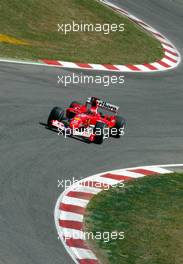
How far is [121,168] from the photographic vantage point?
79.2ft

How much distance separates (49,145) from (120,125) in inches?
111

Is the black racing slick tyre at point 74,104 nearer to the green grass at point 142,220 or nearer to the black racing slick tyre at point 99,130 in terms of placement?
the black racing slick tyre at point 99,130

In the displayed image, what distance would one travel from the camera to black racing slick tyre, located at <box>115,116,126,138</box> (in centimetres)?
2589

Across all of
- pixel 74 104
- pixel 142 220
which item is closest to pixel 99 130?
pixel 74 104

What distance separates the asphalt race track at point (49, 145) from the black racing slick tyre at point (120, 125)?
257 millimetres

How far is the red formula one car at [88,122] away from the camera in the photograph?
989 inches

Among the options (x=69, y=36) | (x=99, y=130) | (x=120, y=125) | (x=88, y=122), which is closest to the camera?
(x=99, y=130)

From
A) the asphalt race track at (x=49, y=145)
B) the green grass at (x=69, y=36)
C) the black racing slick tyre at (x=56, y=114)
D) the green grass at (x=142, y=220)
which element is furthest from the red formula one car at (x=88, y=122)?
the green grass at (x=69, y=36)

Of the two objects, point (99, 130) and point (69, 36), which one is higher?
point (69, 36)

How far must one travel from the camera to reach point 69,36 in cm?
3497

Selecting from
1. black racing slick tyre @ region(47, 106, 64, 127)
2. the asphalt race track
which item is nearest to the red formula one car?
black racing slick tyre @ region(47, 106, 64, 127)

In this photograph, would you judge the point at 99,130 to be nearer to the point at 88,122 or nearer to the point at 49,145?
the point at 88,122

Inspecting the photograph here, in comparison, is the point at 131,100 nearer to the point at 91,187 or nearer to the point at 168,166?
the point at 168,166

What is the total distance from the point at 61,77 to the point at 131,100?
2854mm
